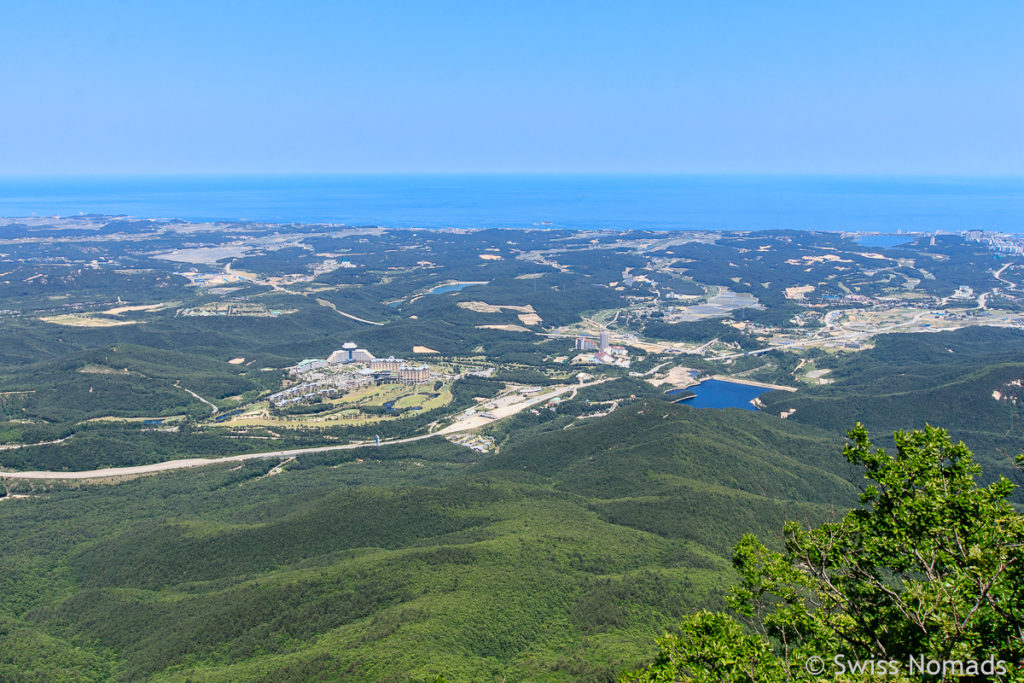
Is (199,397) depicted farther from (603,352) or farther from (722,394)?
(722,394)

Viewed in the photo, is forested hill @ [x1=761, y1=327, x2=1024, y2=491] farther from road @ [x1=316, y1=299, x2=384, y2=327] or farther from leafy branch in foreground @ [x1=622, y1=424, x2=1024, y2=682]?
road @ [x1=316, y1=299, x2=384, y2=327]

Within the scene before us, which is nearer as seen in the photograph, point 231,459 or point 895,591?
point 895,591

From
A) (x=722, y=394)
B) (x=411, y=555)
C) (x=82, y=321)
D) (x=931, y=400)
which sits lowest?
(x=722, y=394)

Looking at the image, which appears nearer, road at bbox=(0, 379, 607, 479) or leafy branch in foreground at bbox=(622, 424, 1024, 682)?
leafy branch in foreground at bbox=(622, 424, 1024, 682)

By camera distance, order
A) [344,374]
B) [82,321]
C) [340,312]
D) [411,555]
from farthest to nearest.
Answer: [340,312] → [82,321] → [344,374] → [411,555]

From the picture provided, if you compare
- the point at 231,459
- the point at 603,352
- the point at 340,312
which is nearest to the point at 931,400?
the point at 603,352

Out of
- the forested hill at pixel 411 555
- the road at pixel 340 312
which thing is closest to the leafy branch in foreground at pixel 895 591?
the forested hill at pixel 411 555

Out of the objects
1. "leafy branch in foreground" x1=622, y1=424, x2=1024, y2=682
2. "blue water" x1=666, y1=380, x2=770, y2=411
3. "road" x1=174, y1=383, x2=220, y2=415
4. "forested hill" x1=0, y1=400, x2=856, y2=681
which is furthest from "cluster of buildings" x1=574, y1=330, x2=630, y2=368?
"leafy branch in foreground" x1=622, y1=424, x2=1024, y2=682
